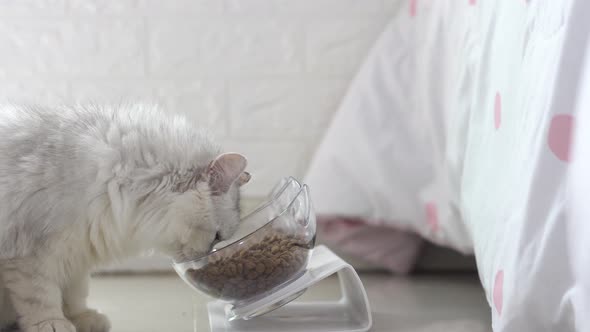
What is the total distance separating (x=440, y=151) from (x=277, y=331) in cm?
58

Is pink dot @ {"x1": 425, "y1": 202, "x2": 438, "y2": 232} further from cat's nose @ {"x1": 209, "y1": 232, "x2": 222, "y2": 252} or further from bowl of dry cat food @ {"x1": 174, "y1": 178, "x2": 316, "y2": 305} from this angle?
cat's nose @ {"x1": 209, "y1": 232, "x2": 222, "y2": 252}

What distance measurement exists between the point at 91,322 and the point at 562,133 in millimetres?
893

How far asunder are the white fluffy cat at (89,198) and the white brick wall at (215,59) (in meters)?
0.70

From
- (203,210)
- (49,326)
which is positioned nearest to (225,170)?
(203,210)

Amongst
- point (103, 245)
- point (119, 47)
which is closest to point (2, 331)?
point (103, 245)

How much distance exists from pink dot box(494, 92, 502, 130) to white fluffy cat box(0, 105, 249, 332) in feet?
1.35

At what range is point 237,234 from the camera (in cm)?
142

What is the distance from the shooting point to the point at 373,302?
1692 mm

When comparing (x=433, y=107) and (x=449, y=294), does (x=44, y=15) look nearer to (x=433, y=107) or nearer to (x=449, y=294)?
(x=433, y=107)

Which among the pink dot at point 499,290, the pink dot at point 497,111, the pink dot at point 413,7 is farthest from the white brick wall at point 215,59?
the pink dot at point 499,290

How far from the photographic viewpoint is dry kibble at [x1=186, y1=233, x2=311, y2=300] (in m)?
1.32

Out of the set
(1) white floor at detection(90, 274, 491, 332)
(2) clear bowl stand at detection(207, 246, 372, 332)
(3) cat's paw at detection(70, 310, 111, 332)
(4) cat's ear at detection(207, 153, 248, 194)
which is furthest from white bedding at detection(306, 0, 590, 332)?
(3) cat's paw at detection(70, 310, 111, 332)

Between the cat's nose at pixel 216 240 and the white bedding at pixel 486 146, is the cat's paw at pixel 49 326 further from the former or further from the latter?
the white bedding at pixel 486 146

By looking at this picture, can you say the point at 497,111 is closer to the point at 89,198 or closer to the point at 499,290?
the point at 499,290
